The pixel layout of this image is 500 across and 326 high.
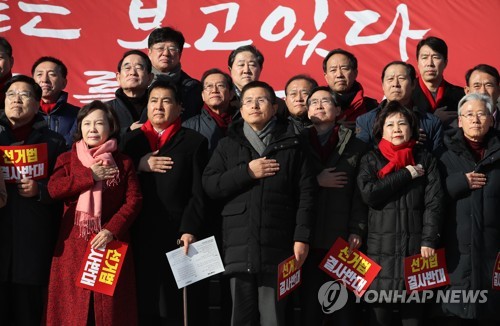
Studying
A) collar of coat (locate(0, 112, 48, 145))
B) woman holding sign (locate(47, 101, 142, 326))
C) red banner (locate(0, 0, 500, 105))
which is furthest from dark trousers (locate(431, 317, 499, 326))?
red banner (locate(0, 0, 500, 105))

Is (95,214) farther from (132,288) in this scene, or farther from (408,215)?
(408,215)

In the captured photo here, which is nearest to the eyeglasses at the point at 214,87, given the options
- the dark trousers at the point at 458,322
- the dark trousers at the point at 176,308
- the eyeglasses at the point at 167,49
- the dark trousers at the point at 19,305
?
the eyeglasses at the point at 167,49

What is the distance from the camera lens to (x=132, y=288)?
4340 mm

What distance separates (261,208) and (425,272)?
1022mm

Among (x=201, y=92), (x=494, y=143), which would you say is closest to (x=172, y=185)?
(x=201, y=92)

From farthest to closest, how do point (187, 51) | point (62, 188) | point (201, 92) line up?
point (187, 51)
point (201, 92)
point (62, 188)

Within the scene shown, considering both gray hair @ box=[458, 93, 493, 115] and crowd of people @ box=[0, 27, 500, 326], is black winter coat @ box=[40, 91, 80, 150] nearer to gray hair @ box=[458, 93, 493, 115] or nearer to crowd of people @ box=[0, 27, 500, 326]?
crowd of people @ box=[0, 27, 500, 326]

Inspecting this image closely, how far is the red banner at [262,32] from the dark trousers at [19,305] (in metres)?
3.16

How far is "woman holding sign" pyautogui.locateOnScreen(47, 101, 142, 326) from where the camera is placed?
4.23m

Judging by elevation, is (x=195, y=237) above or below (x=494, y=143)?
below

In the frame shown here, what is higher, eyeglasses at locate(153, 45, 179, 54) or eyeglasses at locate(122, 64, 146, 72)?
eyeglasses at locate(153, 45, 179, 54)

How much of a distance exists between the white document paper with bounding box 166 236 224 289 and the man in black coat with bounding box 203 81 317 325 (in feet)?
0.22

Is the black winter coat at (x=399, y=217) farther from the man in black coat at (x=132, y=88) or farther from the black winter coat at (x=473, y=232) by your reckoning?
the man in black coat at (x=132, y=88)

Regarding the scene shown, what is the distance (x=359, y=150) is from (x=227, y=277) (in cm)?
108
